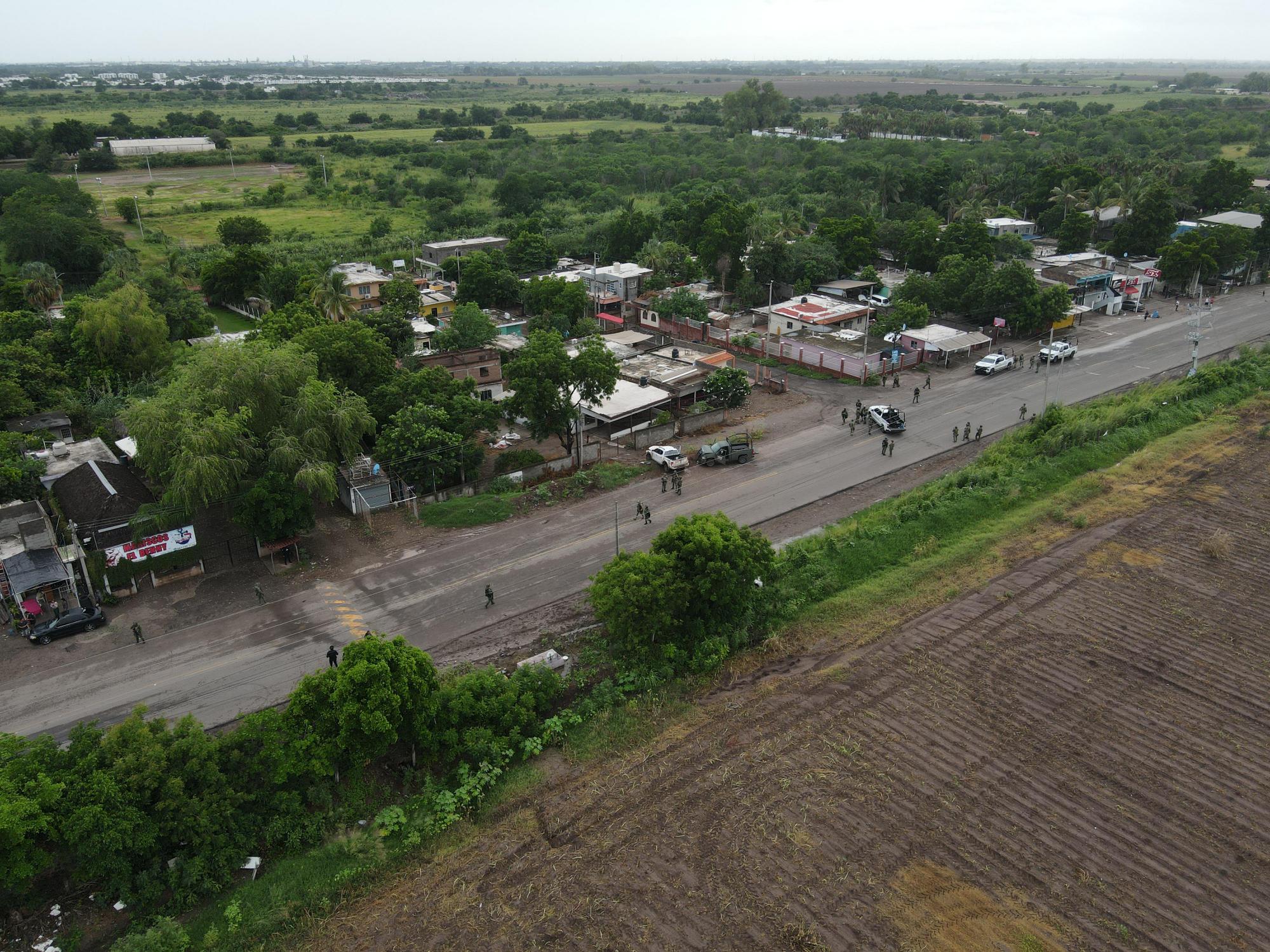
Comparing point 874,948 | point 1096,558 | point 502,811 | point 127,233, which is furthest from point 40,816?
point 127,233

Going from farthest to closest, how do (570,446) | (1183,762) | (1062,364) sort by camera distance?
(1062,364), (570,446), (1183,762)

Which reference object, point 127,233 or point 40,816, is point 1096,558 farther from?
point 127,233

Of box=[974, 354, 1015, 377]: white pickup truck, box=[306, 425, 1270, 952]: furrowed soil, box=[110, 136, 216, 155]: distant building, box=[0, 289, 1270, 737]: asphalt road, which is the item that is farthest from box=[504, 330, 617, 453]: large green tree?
box=[110, 136, 216, 155]: distant building

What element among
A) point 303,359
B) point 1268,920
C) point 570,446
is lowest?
point 1268,920

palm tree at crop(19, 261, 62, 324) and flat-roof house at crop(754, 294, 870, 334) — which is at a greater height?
palm tree at crop(19, 261, 62, 324)

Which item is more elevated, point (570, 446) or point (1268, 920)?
point (570, 446)

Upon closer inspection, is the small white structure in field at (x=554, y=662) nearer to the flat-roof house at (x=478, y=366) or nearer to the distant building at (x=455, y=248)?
the flat-roof house at (x=478, y=366)

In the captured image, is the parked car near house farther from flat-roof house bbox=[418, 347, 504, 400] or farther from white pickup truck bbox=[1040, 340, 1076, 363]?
white pickup truck bbox=[1040, 340, 1076, 363]
